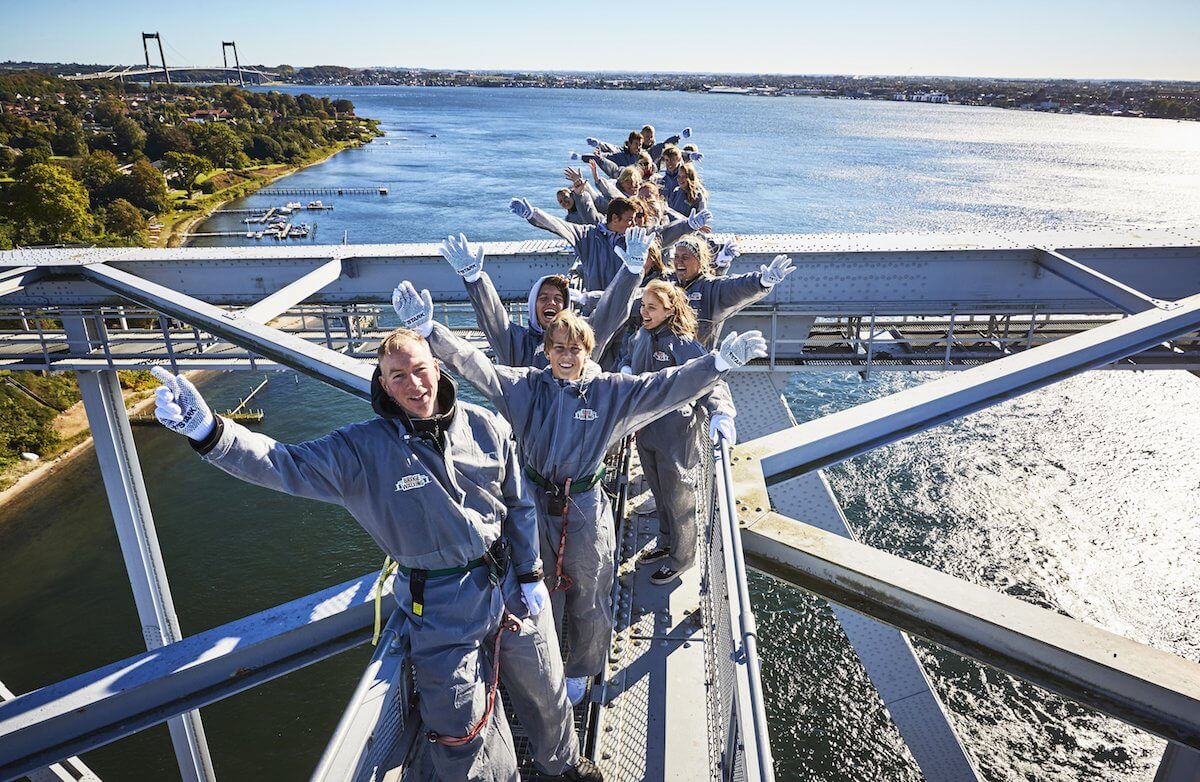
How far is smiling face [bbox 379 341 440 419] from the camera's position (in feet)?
8.80

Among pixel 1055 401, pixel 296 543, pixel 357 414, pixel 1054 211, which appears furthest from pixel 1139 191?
pixel 296 543

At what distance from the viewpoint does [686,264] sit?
5441mm

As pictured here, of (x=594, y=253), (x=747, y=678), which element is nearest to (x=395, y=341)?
(x=747, y=678)

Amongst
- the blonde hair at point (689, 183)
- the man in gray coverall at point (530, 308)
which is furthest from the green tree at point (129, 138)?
the man in gray coverall at point (530, 308)

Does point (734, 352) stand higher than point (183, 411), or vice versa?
point (183, 411)

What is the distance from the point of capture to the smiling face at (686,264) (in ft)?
17.8

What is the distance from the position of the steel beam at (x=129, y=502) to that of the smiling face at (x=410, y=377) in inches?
311

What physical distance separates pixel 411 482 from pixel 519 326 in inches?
74.2

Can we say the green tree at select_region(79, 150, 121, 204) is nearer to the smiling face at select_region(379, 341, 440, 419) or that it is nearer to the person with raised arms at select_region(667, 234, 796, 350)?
the person with raised arms at select_region(667, 234, 796, 350)

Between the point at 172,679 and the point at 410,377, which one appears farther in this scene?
the point at 172,679

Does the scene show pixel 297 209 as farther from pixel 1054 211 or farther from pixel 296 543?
pixel 1054 211

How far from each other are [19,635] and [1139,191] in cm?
7012

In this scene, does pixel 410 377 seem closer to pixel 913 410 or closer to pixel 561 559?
pixel 561 559

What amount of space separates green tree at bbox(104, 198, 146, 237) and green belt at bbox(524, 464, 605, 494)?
50.0 m
